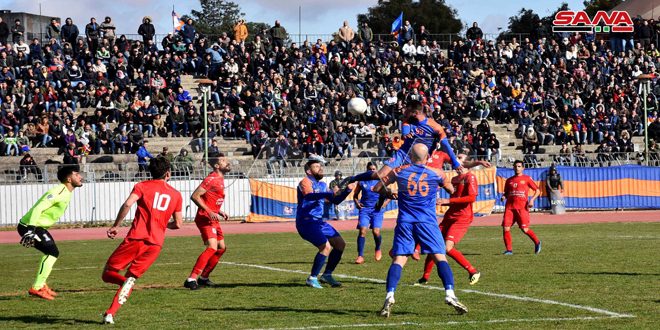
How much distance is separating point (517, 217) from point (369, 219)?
3.15 metres

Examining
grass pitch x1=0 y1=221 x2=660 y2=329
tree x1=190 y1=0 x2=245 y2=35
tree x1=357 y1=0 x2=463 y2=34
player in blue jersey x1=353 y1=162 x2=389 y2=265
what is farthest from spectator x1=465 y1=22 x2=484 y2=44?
tree x1=190 y1=0 x2=245 y2=35

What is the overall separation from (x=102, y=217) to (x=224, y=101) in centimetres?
1050

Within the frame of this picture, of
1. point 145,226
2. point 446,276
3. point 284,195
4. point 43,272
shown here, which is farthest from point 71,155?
point 446,276

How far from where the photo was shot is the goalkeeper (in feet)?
48.0

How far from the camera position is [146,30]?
4659 cm

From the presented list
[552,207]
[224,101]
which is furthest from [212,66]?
[552,207]

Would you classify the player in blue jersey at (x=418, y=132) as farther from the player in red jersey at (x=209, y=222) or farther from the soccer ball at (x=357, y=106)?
the soccer ball at (x=357, y=106)

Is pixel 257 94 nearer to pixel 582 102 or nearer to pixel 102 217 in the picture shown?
pixel 102 217

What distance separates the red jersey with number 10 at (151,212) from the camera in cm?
1197

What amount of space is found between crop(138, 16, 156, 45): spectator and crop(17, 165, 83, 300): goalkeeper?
105 ft

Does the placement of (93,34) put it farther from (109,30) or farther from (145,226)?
(145,226)

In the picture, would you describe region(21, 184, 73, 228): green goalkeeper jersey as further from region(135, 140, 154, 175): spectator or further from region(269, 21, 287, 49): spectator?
region(269, 21, 287, 49): spectator

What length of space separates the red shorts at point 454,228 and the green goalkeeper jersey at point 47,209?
19.1ft

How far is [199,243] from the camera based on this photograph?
2722 cm
